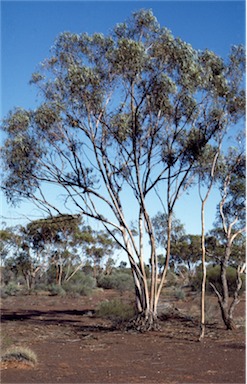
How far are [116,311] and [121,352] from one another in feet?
21.1

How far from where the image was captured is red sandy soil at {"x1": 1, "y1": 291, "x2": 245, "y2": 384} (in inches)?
→ 320

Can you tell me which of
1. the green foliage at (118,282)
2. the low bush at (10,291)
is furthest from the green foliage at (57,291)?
the green foliage at (118,282)

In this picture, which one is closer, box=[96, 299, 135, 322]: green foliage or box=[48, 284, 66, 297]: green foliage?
box=[96, 299, 135, 322]: green foliage

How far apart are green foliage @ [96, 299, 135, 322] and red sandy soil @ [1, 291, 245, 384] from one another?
1.10ft

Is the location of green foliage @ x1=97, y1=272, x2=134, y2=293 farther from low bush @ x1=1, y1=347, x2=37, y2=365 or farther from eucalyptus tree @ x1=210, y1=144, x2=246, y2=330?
low bush @ x1=1, y1=347, x2=37, y2=365

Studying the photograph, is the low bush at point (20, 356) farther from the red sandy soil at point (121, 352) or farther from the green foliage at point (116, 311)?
the green foliage at point (116, 311)

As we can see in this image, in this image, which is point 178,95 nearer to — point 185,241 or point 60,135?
point 60,135

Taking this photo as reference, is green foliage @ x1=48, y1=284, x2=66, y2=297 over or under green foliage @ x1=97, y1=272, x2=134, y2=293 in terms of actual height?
under

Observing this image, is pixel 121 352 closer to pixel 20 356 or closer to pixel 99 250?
pixel 20 356

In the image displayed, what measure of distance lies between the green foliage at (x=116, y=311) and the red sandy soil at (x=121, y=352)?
0.33 metres

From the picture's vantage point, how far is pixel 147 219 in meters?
14.6

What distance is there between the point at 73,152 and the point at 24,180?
178cm

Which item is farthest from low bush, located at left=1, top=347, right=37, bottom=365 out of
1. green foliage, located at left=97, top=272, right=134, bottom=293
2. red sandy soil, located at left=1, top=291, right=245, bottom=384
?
green foliage, located at left=97, top=272, right=134, bottom=293

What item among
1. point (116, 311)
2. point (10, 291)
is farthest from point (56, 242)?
point (116, 311)
